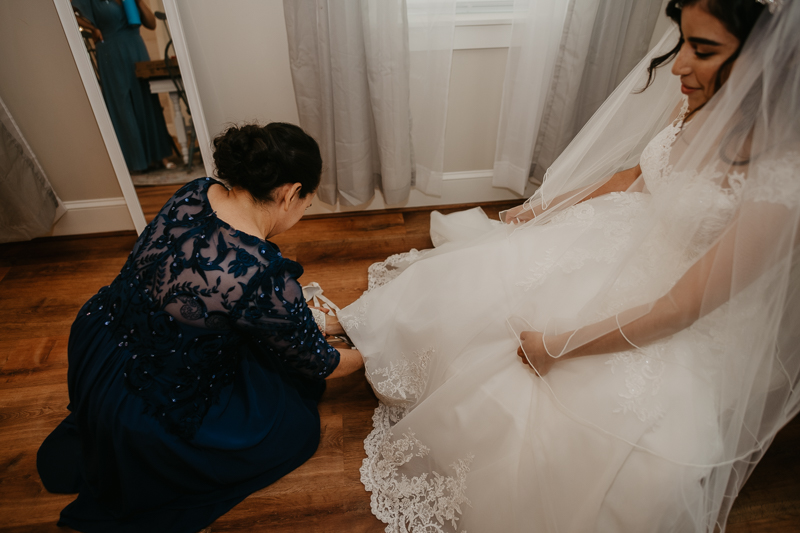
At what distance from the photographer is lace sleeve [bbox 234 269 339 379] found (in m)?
0.97

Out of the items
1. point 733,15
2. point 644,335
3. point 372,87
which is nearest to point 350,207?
point 372,87

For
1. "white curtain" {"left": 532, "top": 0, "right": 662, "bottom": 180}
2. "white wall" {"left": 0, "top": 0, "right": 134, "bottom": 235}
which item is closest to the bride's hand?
"white curtain" {"left": 532, "top": 0, "right": 662, "bottom": 180}

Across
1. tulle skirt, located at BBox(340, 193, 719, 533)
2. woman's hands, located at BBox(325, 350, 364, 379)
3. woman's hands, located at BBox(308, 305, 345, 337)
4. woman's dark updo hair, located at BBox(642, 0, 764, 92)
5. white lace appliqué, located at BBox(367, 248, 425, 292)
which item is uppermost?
woman's dark updo hair, located at BBox(642, 0, 764, 92)

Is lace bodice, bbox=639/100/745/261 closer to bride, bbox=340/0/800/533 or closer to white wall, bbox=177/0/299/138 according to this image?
bride, bbox=340/0/800/533

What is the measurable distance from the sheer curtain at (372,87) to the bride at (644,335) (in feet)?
2.85

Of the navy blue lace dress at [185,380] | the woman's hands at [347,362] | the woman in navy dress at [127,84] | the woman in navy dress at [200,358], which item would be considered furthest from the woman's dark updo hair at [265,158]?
the woman in navy dress at [127,84]

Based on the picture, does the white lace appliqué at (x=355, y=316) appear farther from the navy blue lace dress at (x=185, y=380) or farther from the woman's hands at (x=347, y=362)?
the navy blue lace dress at (x=185, y=380)

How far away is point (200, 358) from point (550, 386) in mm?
823

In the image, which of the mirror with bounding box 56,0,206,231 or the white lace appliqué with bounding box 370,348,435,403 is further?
the mirror with bounding box 56,0,206,231

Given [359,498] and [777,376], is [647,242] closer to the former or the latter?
[777,376]

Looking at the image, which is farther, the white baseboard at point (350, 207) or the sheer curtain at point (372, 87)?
the white baseboard at point (350, 207)

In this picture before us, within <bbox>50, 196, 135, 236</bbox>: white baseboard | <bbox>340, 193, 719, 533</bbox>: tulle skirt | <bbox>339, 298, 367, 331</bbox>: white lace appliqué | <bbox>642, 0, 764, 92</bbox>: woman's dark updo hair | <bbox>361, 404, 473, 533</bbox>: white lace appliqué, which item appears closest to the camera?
<bbox>642, 0, 764, 92</bbox>: woman's dark updo hair

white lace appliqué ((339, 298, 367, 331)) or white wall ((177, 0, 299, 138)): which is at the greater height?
white wall ((177, 0, 299, 138))

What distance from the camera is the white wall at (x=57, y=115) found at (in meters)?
1.74
